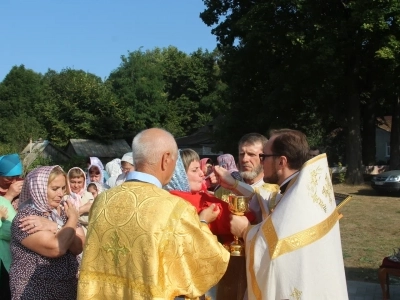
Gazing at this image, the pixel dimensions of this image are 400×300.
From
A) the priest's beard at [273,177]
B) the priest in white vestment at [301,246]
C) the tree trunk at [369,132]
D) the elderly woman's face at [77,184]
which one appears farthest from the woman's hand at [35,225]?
the tree trunk at [369,132]

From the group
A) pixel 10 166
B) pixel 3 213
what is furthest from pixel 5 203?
pixel 10 166

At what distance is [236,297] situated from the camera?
4.15m

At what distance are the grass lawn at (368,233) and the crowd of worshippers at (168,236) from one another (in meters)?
5.90

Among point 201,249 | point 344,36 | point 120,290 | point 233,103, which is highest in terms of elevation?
point 344,36

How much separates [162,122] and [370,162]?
3049cm

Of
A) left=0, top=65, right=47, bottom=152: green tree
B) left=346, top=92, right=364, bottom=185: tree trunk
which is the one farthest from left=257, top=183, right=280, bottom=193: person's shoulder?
left=0, top=65, right=47, bottom=152: green tree

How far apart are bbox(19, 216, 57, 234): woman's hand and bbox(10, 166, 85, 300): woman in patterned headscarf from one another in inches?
0.6

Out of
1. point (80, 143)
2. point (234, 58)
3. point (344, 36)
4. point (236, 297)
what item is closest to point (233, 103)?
point (234, 58)

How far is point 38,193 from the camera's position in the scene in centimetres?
400

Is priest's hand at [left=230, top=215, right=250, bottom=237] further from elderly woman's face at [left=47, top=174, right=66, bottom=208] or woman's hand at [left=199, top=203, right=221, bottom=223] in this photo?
elderly woman's face at [left=47, top=174, right=66, bottom=208]

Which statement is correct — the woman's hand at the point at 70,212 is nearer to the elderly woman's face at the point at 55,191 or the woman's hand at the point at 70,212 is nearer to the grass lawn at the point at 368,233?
the elderly woman's face at the point at 55,191

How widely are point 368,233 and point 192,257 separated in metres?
11.5

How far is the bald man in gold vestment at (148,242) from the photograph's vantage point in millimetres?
2982

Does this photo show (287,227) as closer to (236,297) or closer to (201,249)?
(201,249)
